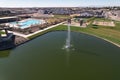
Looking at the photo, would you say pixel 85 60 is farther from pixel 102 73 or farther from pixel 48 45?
pixel 48 45

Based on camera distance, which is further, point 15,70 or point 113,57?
point 113,57

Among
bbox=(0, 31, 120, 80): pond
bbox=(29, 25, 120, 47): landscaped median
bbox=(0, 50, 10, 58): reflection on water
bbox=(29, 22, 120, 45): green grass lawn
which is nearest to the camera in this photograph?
bbox=(0, 31, 120, 80): pond

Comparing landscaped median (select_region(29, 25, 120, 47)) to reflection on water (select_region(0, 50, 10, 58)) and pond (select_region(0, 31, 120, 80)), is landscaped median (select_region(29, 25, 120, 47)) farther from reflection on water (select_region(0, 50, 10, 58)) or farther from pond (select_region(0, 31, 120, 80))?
reflection on water (select_region(0, 50, 10, 58))

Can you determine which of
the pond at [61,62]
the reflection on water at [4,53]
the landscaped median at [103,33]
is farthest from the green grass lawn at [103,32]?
the reflection on water at [4,53]

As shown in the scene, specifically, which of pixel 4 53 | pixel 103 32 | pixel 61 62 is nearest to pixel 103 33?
pixel 103 32

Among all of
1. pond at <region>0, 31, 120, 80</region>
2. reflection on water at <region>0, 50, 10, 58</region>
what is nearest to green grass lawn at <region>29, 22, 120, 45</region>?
pond at <region>0, 31, 120, 80</region>

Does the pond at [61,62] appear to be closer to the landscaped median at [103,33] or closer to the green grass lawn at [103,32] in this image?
the landscaped median at [103,33]

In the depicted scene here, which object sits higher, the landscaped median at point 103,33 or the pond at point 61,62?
the landscaped median at point 103,33

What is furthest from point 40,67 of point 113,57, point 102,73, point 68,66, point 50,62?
point 113,57
